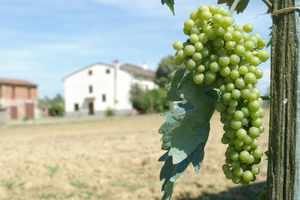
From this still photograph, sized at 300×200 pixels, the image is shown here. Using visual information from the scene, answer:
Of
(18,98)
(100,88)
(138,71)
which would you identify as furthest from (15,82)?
(138,71)

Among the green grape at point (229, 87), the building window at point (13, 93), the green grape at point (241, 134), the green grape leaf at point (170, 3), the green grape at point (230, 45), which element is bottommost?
the green grape at point (241, 134)

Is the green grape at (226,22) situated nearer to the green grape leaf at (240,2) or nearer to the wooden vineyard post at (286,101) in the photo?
the wooden vineyard post at (286,101)

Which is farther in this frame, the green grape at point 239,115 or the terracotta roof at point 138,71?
the terracotta roof at point 138,71

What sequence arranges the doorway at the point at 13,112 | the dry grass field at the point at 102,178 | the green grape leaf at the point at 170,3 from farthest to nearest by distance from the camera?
the doorway at the point at 13,112 → the dry grass field at the point at 102,178 → the green grape leaf at the point at 170,3

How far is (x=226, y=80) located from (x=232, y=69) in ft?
0.10

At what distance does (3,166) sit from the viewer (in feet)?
38.6

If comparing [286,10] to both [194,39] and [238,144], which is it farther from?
[238,144]

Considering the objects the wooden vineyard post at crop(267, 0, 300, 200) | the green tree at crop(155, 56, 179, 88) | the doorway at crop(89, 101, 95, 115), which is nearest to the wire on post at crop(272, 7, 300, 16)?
the wooden vineyard post at crop(267, 0, 300, 200)

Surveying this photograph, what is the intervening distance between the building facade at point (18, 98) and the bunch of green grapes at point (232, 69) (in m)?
66.6

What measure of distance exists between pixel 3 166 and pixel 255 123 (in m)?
11.3

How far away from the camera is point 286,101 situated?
3.54 ft

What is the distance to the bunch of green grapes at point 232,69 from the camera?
3.58 feet

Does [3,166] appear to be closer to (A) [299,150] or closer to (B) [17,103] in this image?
(A) [299,150]

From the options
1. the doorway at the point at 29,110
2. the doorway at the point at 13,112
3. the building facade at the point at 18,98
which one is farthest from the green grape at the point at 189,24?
the doorway at the point at 29,110
